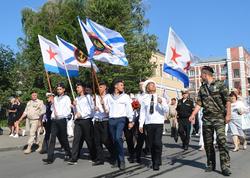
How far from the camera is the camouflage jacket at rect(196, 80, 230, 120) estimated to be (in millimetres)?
8445

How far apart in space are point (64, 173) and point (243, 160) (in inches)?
164

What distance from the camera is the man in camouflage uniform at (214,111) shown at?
27.5 feet

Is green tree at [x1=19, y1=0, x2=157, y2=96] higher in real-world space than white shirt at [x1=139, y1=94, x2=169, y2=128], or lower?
higher

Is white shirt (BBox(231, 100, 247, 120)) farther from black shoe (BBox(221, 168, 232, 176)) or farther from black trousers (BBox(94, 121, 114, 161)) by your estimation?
black shoe (BBox(221, 168, 232, 176))

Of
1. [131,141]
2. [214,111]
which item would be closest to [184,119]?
[131,141]

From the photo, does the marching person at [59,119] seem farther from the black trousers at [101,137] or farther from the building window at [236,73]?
the building window at [236,73]

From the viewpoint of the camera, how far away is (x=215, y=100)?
27.8 feet

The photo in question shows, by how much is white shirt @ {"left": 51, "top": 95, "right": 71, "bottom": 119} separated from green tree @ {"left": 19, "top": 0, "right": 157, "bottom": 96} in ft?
79.6

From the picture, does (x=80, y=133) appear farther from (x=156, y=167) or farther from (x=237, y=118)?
(x=237, y=118)

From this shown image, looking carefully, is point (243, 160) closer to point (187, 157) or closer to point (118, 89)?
point (187, 157)

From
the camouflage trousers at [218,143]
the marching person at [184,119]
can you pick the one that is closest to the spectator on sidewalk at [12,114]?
the marching person at [184,119]

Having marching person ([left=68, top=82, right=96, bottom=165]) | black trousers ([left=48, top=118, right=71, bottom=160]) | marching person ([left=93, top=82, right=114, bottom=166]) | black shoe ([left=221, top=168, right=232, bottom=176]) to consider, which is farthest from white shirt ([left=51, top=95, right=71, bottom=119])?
black shoe ([left=221, top=168, right=232, bottom=176])

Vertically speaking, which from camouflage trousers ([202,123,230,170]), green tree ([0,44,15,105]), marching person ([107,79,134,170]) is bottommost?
camouflage trousers ([202,123,230,170])

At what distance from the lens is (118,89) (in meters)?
9.70
